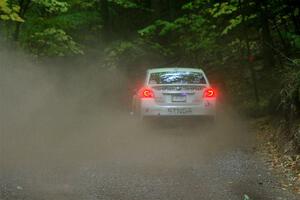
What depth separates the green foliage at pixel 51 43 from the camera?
21.1 meters

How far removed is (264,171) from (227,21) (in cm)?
1008

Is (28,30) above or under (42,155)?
above

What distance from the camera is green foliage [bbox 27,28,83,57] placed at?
21.1m

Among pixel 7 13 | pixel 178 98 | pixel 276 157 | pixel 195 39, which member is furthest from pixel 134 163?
pixel 195 39

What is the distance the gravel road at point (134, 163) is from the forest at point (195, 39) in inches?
79.9

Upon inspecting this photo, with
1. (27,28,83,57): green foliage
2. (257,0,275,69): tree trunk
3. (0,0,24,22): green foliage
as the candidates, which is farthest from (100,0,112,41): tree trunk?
(0,0,24,22): green foliage

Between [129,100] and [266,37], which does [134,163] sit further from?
[129,100]

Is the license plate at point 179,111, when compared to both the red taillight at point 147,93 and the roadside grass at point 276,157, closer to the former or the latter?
the red taillight at point 147,93

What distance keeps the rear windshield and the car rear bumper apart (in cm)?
63

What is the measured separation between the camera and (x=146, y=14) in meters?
30.1

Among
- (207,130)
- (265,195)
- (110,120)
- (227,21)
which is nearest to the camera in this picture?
(265,195)

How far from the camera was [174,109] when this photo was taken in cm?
1450

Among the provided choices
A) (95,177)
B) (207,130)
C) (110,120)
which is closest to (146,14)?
(110,120)

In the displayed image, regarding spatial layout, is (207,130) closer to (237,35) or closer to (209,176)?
(209,176)
